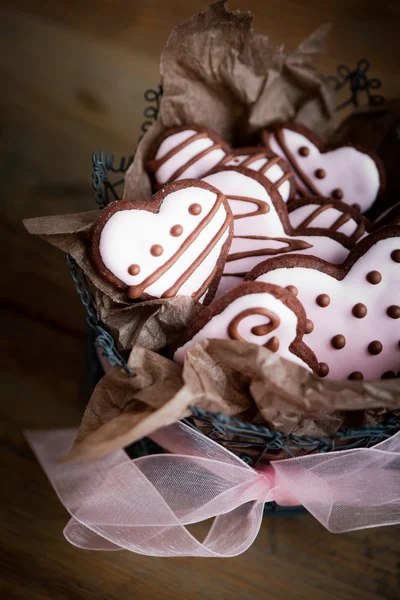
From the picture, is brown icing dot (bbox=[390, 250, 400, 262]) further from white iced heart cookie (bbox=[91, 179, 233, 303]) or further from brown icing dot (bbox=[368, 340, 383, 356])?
white iced heart cookie (bbox=[91, 179, 233, 303])

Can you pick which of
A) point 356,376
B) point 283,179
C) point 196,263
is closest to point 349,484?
point 356,376

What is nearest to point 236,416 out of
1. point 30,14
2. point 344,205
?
point 344,205

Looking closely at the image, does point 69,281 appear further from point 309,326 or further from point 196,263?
point 309,326

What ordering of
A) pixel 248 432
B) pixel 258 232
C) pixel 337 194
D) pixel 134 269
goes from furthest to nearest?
pixel 337 194
pixel 258 232
pixel 134 269
pixel 248 432

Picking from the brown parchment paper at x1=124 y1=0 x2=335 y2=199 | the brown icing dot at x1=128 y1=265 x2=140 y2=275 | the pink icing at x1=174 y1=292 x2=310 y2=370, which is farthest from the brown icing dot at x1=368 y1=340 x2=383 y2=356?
the brown parchment paper at x1=124 y1=0 x2=335 y2=199

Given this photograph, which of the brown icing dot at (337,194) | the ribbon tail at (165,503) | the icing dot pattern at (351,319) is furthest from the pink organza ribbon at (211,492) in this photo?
the brown icing dot at (337,194)
